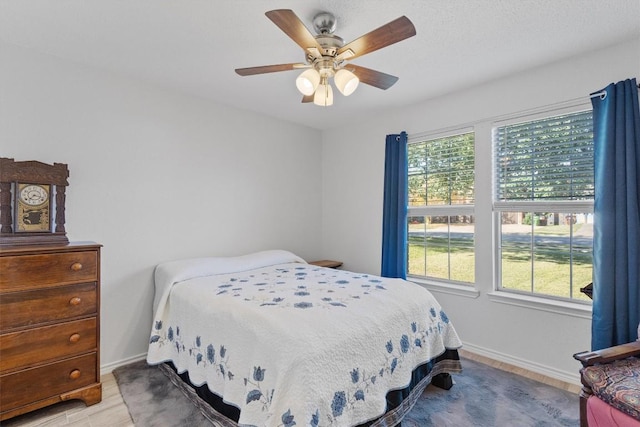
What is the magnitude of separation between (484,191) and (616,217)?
936 mm

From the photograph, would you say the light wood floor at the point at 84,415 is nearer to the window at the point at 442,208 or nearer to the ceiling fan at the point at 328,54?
the window at the point at 442,208

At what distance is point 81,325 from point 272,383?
1.51 m

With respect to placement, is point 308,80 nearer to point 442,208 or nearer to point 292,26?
point 292,26

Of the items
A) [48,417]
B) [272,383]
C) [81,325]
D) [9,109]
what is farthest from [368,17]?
[48,417]

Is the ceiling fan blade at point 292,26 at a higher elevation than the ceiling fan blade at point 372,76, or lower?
higher

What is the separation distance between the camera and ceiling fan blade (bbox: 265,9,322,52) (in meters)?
1.35

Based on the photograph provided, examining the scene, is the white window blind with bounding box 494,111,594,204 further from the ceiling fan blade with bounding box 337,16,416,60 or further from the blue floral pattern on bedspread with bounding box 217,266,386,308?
the ceiling fan blade with bounding box 337,16,416,60

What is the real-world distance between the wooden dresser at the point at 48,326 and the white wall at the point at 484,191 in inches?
107

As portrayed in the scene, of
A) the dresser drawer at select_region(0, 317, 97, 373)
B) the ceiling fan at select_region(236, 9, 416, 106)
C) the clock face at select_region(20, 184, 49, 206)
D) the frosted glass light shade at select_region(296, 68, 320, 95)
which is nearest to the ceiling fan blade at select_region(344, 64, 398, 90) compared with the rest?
the ceiling fan at select_region(236, 9, 416, 106)

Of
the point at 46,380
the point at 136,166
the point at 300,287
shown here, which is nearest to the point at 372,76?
the point at 300,287

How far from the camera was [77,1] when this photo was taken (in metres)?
1.72

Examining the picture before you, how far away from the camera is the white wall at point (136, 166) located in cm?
226

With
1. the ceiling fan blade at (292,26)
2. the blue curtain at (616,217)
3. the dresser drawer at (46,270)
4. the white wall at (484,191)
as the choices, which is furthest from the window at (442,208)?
the dresser drawer at (46,270)

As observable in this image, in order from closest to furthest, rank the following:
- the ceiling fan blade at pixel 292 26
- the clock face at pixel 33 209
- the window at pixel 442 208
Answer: the ceiling fan blade at pixel 292 26, the clock face at pixel 33 209, the window at pixel 442 208
